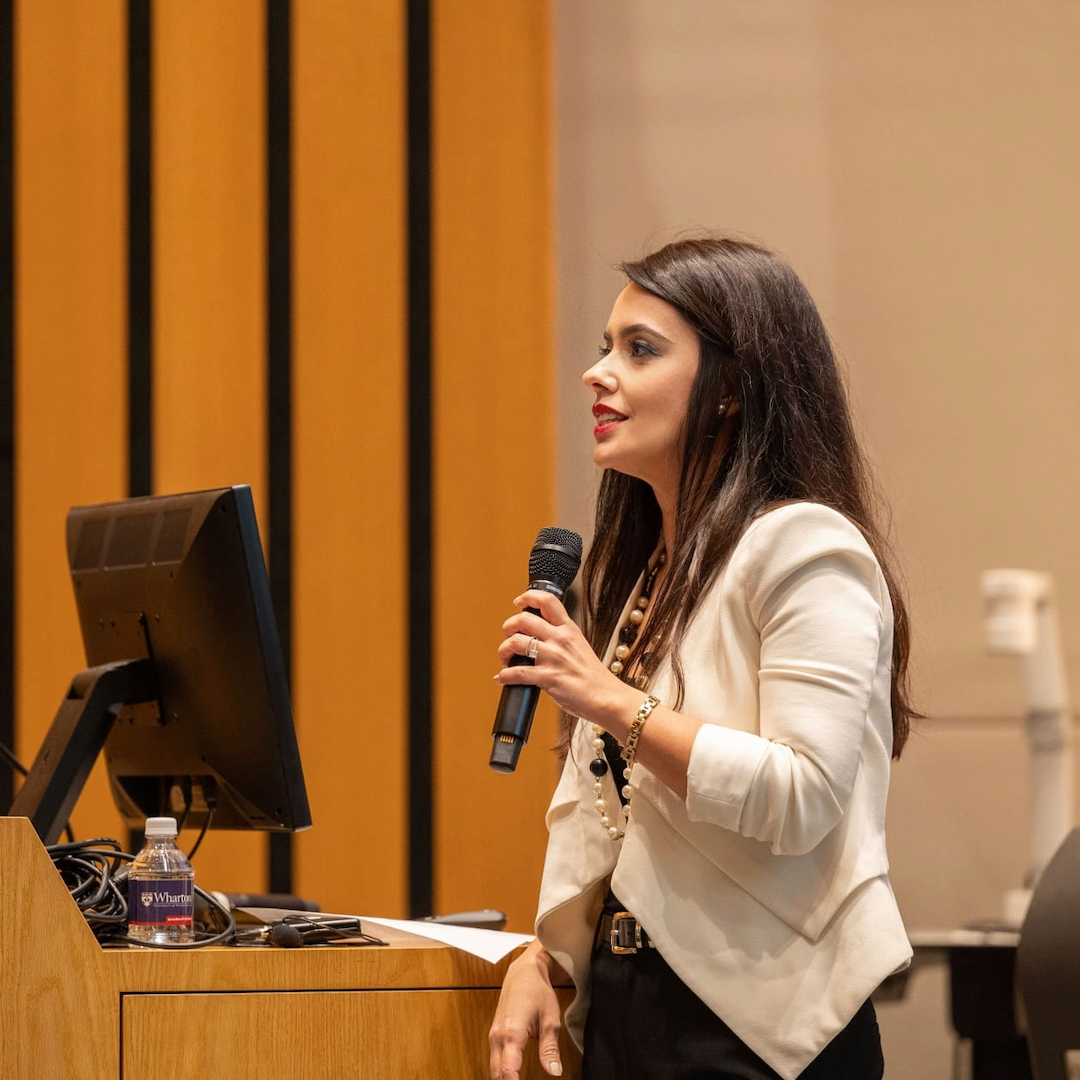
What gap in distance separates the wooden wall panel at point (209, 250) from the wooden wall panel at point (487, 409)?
43cm

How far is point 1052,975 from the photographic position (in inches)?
70.5

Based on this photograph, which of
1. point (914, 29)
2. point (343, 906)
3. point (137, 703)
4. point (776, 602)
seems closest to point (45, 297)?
point (343, 906)

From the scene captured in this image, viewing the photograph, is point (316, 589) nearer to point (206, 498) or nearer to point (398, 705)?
point (398, 705)

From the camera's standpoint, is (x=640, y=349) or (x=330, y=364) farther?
(x=330, y=364)

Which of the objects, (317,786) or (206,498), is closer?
(206,498)

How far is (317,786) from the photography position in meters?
3.24

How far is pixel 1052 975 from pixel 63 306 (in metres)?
2.48

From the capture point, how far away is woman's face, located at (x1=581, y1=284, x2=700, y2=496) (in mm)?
1499

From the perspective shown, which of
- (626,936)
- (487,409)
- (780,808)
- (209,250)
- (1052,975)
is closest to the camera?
(780,808)

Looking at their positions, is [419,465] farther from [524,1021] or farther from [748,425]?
[524,1021]

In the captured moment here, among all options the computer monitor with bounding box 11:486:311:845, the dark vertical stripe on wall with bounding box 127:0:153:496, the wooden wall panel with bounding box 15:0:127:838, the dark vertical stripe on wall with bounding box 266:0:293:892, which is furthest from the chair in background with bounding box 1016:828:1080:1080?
the dark vertical stripe on wall with bounding box 127:0:153:496

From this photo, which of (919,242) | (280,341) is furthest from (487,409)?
(919,242)

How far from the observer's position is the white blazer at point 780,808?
124cm

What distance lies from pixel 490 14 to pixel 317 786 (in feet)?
6.26
